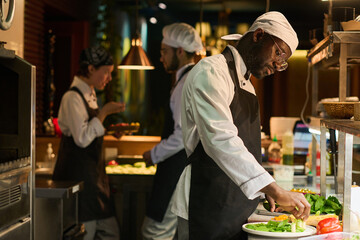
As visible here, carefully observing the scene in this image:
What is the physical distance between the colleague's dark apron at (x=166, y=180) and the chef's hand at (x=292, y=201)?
6.82 ft

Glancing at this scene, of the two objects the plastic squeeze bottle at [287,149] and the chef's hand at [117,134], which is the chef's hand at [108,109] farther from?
the plastic squeeze bottle at [287,149]

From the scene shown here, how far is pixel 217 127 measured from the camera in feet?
8.36

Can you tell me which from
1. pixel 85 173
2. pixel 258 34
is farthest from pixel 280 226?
pixel 85 173

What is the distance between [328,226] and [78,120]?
2695 millimetres

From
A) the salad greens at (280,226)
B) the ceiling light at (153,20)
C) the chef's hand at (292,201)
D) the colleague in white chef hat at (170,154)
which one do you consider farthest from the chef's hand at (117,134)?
the ceiling light at (153,20)

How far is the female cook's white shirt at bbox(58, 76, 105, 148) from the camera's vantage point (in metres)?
4.68

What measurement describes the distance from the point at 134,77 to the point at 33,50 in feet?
15.7

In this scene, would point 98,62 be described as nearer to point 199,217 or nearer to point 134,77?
point 199,217

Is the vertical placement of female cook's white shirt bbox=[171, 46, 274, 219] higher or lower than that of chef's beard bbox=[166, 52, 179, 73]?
lower

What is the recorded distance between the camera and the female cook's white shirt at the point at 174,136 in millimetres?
4375

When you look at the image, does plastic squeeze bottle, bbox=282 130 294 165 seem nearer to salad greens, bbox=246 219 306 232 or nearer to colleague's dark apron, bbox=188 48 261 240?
colleague's dark apron, bbox=188 48 261 240

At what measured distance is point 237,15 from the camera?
12641 mm

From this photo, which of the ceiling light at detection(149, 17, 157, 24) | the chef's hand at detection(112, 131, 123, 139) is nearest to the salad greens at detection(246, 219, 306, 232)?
the chef's hand at detection(112, 131, 123, 139)

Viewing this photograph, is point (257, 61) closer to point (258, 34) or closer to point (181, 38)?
point (258, 34)
